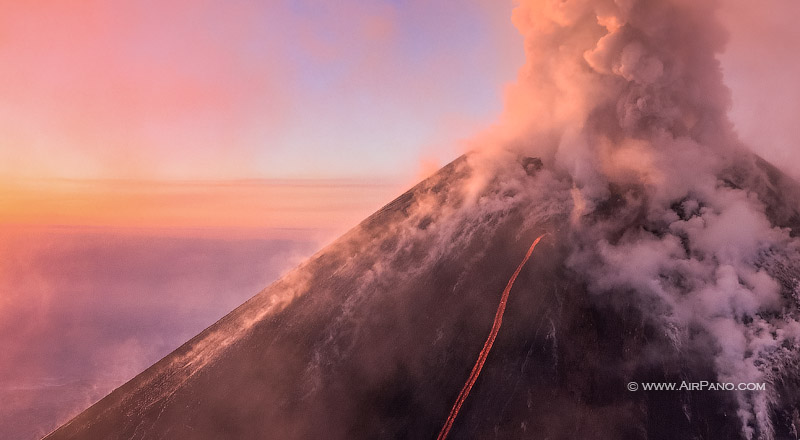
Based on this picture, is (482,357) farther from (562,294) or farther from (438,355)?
(562,294)

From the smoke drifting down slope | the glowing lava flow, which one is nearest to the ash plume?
the smoke drifting down slope

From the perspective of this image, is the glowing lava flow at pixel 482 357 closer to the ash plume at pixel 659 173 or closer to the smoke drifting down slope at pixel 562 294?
the smoke drifting down slope at pixel 562 294

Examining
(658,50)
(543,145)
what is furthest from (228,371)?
(658,50)

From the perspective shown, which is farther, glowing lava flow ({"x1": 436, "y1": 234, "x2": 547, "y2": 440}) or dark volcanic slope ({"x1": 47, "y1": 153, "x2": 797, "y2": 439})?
glowing lava flow ({"x1": 436, "y1": 234, "x2": 547, "y2": 440})

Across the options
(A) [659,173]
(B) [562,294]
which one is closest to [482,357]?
(B) [562,294]

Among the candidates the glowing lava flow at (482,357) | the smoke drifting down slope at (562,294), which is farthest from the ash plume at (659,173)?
the glowing lava flow at (482,357)

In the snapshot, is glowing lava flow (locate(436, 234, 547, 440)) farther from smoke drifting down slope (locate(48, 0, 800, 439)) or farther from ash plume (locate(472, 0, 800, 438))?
ash plume (locate(472, 0, 800, 438))

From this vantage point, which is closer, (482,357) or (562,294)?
(482,357)
